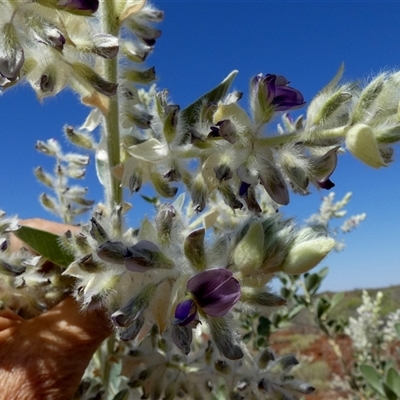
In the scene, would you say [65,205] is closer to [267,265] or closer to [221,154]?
[221,154]

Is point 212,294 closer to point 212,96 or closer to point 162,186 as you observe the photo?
point 162,186

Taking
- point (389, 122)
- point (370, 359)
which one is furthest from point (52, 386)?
point (370, 359)

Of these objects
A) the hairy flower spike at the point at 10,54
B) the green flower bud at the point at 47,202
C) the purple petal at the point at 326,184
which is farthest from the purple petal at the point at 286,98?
the green flower bud at the point at 47,202

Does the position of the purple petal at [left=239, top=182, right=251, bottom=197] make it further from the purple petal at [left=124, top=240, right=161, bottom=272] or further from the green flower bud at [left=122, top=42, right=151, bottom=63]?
the green flower bud at [left=122, top=42, right=151, bottom=63]

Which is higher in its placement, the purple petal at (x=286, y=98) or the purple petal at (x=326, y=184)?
the purple petal at (x=286, y=98)

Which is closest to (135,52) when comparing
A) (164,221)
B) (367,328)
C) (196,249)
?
(164,221)

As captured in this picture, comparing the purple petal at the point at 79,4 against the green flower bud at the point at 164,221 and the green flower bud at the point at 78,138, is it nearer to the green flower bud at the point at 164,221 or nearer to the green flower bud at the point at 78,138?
the green flower bud at the point at 164,221
